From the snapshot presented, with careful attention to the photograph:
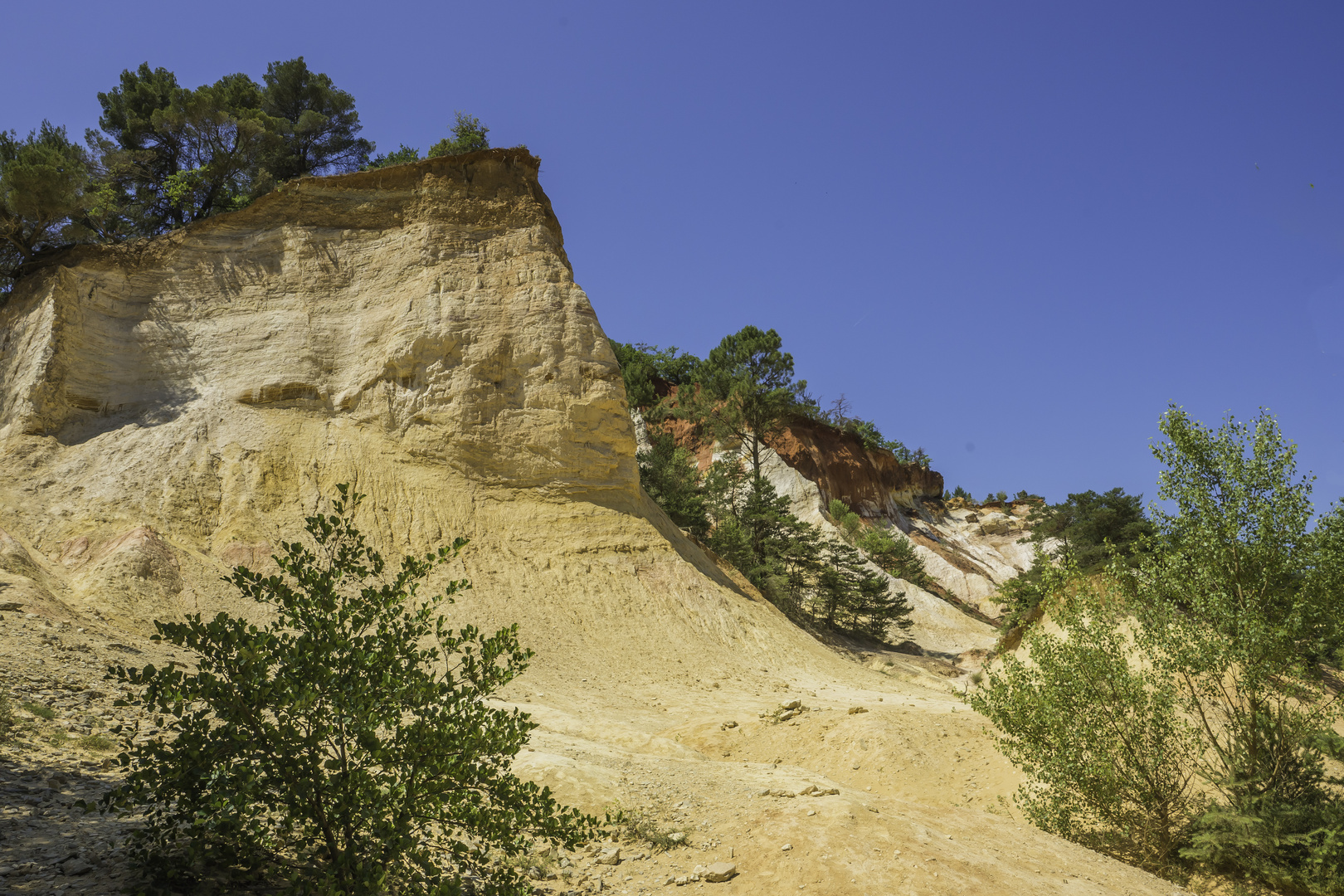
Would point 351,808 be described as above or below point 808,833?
above

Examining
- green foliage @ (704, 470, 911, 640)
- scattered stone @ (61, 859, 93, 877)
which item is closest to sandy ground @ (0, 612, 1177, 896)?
scattered stone @ (61, 859, 93, 877)

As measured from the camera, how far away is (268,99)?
31656 millimetres

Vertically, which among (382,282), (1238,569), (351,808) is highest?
(382,282)

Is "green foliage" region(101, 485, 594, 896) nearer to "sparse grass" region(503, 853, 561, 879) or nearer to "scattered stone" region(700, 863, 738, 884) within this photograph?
"sparse grass" region(503, 853, 561, 879)

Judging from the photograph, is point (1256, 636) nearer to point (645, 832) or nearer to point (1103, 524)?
point (645, 832)

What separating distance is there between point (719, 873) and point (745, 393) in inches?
1135

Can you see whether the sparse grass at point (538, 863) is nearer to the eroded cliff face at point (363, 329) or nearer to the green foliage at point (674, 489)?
the eroded cliff face at point (363, 329)

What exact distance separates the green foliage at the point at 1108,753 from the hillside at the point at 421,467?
53.5 inches

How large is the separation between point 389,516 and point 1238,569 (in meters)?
18.0

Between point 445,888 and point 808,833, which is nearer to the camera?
point 445,888

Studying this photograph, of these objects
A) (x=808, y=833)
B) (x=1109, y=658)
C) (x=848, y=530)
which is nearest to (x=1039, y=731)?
(x=1109, y=658)

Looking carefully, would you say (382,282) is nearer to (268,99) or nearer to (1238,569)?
(268,99)

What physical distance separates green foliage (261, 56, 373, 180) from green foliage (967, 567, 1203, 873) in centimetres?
3260

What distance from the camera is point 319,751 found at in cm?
494
